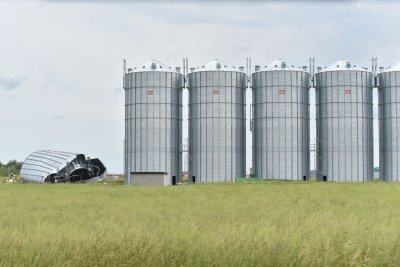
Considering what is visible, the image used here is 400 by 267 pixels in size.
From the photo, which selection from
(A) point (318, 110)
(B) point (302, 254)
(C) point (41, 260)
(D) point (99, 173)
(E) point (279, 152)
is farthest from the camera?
(D) point (99, 173)

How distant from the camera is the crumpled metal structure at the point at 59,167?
70.6 m

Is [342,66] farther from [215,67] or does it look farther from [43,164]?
[43,164]

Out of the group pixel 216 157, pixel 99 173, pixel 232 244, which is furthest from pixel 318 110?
pixel 232 244

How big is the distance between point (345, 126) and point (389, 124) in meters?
6.85

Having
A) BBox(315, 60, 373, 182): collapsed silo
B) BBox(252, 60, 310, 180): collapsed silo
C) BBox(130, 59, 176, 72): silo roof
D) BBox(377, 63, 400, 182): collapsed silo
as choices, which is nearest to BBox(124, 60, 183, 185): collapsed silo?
BBox(130, 59, 176, 72): silo roof

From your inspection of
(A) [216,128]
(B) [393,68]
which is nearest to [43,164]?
(A) [216,128]

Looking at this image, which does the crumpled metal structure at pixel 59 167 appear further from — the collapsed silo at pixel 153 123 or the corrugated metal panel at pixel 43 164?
the collapsed silo at pixel 153 123

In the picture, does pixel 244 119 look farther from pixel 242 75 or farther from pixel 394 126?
pixel 394 126

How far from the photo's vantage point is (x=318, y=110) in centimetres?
6762

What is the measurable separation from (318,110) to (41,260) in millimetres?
63114

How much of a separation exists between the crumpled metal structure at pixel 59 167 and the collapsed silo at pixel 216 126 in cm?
1863

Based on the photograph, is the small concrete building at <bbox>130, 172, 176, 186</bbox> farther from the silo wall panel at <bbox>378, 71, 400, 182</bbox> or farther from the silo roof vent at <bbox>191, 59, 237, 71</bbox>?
the silo wall panel at <bbox>378, 71, 400, 182</bbox>

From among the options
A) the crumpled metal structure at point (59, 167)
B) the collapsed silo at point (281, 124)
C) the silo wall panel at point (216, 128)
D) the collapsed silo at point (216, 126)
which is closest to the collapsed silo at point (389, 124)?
the collapsed silo at point (281, 124)

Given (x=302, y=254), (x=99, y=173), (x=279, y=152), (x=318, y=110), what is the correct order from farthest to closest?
(x=99, y=173) < (x=318, y=110) < (x=279, y=152) < (x=302, y=254)
